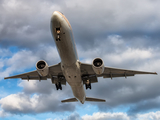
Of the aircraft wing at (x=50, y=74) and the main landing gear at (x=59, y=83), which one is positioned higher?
the aircraft wing at (x=50, y=74)

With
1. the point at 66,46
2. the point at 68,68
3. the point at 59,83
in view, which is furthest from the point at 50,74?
the point at 66,46

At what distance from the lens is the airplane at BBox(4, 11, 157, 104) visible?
692 inches

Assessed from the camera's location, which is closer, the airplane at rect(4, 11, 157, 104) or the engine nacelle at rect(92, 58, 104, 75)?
the airplane at rect(4, 11, 157, 104)

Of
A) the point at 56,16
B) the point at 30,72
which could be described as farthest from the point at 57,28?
the point at 30,72

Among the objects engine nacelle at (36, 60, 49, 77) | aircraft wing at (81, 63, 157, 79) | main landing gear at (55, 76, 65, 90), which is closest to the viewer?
engine nacelle at (36, 60, 49, 77)

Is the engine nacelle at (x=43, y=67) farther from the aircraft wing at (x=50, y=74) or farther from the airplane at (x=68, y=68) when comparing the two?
the aircraft wing at (x=50, y=74)

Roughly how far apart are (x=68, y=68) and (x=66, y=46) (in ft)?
10.7

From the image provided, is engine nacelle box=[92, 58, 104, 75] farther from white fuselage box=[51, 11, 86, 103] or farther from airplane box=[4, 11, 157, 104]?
white fuselage box=[51, 11, 86, 103]

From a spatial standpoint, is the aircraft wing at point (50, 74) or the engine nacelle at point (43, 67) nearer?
the engine nacelle at point (43, 67)

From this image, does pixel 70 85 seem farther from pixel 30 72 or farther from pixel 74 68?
pixel 30 72

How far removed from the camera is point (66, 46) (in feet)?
61.5

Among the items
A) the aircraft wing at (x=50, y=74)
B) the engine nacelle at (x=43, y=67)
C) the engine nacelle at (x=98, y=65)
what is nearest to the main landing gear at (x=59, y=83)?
the aircraft wing at (x=50, y=74)

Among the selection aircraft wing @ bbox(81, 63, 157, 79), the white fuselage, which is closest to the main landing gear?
the white fuselage

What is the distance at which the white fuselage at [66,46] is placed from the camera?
17156mm
